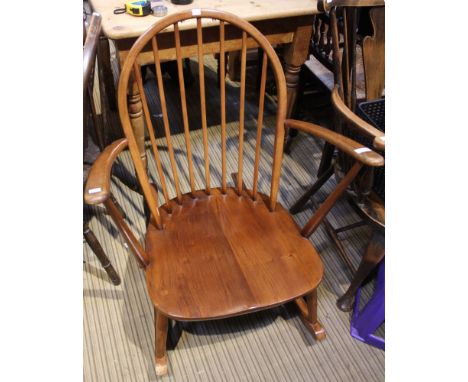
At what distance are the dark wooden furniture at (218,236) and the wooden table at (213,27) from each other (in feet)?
1.00

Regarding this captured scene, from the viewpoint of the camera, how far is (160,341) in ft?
4.27

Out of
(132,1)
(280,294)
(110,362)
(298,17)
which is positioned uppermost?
(132,1)

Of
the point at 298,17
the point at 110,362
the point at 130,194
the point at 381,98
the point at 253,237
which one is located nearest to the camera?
the point at 253,237

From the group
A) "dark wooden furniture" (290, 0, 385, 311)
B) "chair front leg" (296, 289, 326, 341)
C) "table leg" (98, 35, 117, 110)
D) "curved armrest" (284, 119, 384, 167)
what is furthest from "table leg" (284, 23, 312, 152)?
"chair front leg" (296, 289, 326, 341)

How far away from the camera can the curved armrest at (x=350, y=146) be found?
1.07 meters

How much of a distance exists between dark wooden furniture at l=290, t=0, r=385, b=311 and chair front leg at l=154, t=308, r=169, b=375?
2.03 ft

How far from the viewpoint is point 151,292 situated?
1.12 meters

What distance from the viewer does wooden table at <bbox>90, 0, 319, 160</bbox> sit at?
4.83 ft

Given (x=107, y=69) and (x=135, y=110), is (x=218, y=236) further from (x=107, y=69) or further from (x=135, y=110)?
(x=107, y=69)

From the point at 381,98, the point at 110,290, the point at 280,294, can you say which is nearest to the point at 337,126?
the point at 381,98

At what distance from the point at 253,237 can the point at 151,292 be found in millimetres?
318

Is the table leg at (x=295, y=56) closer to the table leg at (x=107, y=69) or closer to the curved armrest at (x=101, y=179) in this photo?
the table leg at (x=107, y=69)

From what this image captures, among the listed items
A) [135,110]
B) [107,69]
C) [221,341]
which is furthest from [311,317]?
[107,69]

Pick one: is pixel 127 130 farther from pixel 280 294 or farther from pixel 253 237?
pixel 280 294
